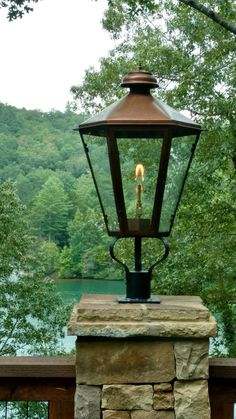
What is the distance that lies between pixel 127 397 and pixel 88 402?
11 centimetres

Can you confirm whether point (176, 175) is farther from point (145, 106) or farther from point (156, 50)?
point (156, 50)

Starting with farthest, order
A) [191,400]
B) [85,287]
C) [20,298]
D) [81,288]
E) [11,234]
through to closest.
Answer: [81,288]
[85,287]
[20,298]
[11,234]
[191,400]

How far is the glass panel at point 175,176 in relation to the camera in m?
2.03

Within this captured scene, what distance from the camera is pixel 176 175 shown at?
6.76 feet

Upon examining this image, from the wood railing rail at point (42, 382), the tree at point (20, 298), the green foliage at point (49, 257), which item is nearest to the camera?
the wood railing rail at point (42, 382)

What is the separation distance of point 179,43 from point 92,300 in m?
7.62

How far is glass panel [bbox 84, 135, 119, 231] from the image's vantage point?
2.04 meters

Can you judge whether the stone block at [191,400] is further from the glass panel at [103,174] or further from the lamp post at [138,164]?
the glass panel at [103,174]

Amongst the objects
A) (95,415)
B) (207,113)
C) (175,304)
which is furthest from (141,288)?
(207,113)

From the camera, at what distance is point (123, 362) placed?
5.99 ft

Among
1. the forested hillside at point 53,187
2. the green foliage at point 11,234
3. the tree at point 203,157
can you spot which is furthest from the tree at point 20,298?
the tree at point 203,157

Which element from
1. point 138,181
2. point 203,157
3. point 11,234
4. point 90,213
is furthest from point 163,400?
point 11,234

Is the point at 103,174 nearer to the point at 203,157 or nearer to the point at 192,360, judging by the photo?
the point at 192,360

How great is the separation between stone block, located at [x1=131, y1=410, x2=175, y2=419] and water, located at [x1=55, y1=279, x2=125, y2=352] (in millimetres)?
10889
